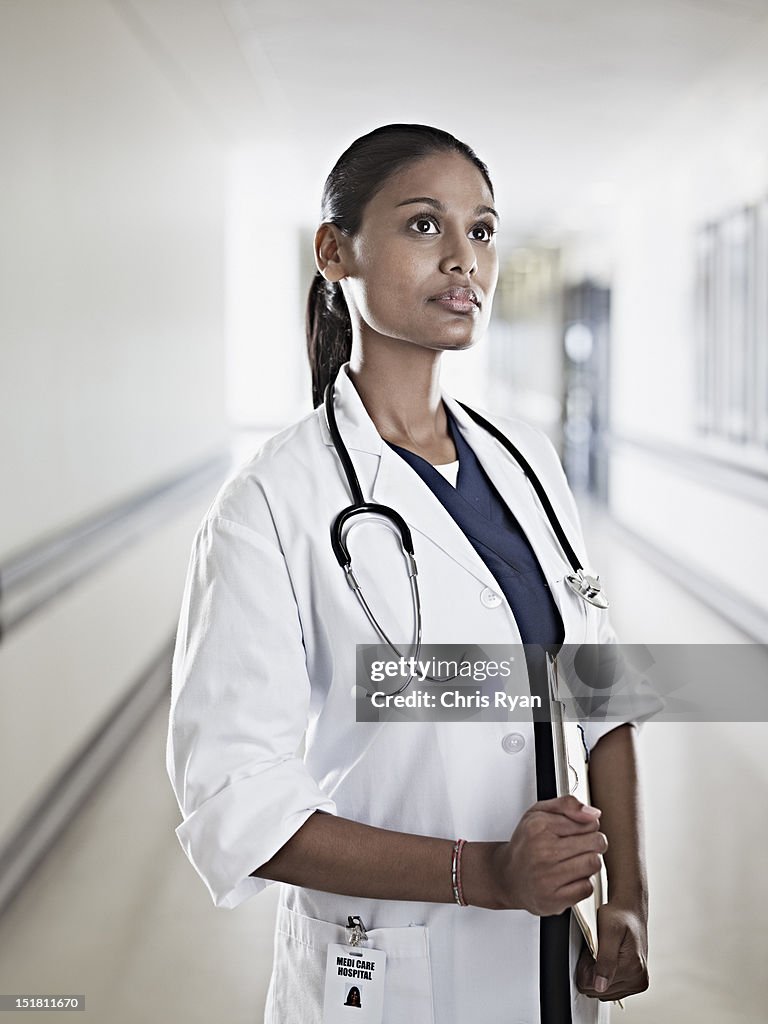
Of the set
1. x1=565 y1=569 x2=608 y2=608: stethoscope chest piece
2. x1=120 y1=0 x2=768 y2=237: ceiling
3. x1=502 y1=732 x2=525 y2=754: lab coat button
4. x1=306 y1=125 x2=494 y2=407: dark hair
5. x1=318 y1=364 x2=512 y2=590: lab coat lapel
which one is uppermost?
x1=120 y1=0 x2=768 y2=237: ceiling

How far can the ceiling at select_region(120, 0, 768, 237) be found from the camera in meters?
3.79

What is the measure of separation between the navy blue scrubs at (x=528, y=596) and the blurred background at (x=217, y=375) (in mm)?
1352

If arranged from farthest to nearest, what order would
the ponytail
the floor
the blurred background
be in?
the blurred background < the floor < the ponytail

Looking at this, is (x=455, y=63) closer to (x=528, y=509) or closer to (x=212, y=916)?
(x=212, y=916)

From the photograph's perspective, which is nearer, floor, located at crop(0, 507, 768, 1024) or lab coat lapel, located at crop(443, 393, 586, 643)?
lab coat lapel, located at crop(443, 393, 586, 643)

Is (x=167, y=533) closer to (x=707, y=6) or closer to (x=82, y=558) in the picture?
(x=82, y=558)

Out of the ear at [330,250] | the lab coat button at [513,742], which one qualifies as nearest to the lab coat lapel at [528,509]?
the lab coat button at [513,742]

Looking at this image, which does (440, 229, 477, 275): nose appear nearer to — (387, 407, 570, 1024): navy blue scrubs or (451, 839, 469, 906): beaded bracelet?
(387, 407, 570, 1024): navy blue scrubs

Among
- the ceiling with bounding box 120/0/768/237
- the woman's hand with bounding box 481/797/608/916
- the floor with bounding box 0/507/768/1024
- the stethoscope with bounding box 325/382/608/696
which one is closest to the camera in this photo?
the woman's hand with bounding box 481/797/608/916

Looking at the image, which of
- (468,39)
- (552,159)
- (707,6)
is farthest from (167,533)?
(552,159)

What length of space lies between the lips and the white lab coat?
0.16 meters

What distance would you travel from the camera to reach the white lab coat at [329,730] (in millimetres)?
931

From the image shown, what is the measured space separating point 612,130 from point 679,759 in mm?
3909

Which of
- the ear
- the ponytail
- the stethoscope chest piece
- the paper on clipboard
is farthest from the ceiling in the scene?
the paper on clipboard
